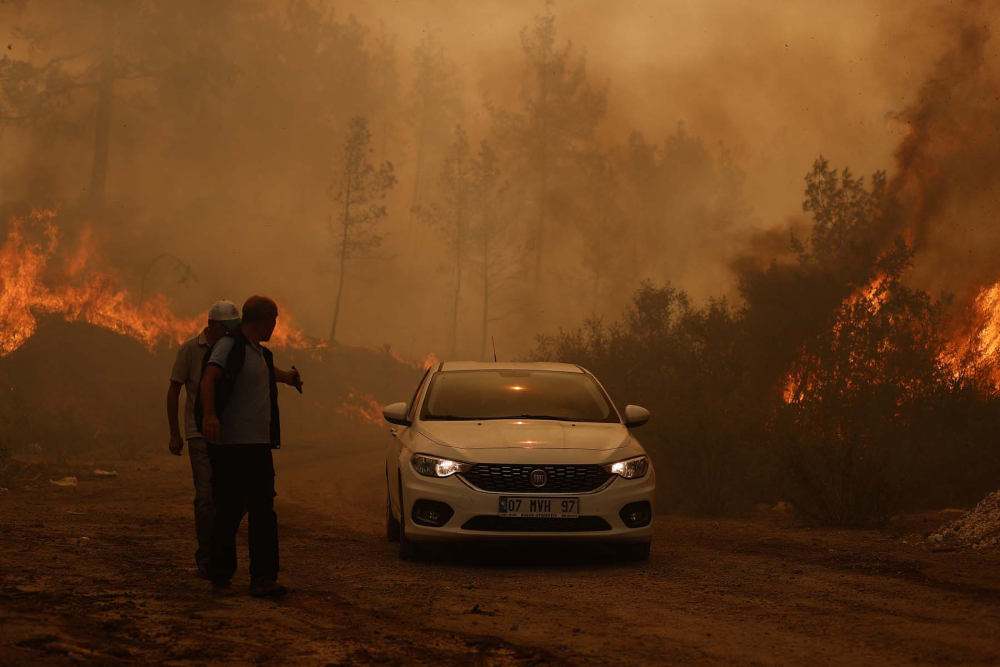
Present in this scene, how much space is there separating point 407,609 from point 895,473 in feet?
45.1

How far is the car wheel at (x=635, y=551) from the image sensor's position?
9797 mm

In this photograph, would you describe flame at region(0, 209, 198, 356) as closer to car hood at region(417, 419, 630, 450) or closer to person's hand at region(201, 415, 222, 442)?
car hood at region(417, 419, 630, 450)

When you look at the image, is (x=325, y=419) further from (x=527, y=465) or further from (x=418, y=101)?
(x=418, y=101)

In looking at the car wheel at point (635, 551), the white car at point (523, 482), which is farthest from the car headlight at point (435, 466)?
the car wheel at point (635, 551)

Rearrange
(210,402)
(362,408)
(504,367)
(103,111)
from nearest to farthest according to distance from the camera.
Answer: (210,402) < (504,367) < (362,408) < (103,111)

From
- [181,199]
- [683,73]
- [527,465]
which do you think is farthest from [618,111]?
[527,465]

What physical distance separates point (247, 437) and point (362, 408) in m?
37.4

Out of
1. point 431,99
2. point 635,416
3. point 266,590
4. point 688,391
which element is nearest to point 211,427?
point 266,590

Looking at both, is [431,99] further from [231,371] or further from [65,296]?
[231,371]

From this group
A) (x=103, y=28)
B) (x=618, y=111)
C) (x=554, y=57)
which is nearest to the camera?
(x=103, y=28)

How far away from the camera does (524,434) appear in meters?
9.84

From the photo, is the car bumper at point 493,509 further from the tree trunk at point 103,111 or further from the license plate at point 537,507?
the tree trunk at point 103,111

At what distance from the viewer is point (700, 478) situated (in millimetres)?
18000

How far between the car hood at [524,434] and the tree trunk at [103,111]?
44.5 meters
